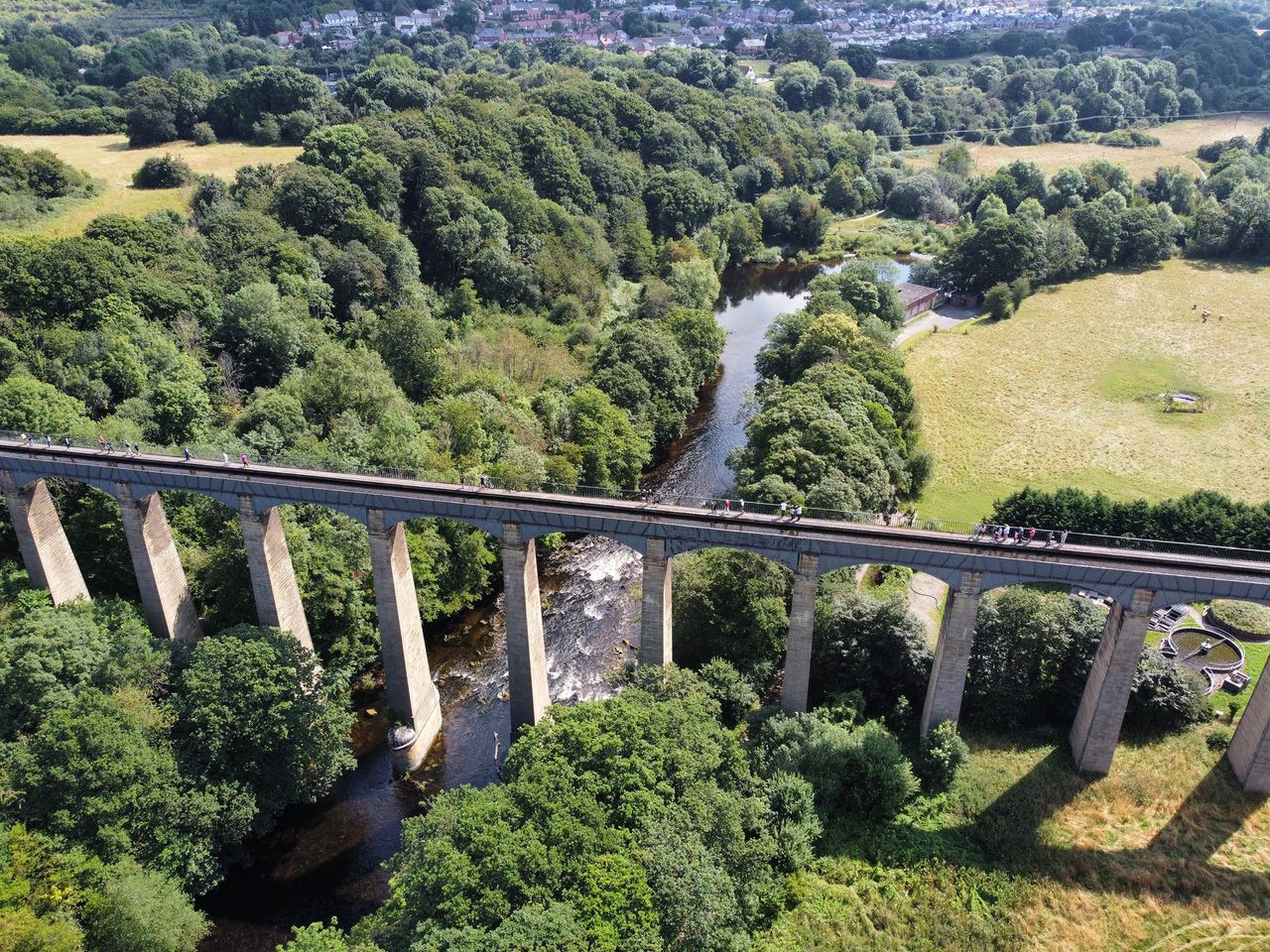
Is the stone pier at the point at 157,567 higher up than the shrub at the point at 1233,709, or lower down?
higher up

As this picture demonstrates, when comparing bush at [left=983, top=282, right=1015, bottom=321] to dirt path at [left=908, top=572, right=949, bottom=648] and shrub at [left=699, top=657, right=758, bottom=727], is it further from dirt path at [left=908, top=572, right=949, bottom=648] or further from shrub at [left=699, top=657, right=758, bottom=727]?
shrub at [left=699, top=657, right=758, bottom=727]

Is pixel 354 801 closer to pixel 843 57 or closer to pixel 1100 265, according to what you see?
pixel 1100 265

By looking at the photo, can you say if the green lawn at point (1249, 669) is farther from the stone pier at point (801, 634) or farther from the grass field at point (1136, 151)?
the grass field at point (1136, 151)

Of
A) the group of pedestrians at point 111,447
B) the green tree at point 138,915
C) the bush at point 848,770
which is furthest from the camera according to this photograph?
the group of pedestrians at point 111,447

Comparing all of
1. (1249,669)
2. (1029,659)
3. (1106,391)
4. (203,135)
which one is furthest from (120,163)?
(1249,669)

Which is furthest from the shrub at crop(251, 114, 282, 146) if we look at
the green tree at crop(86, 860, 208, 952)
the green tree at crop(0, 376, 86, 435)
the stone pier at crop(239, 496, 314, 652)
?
the green tree at crop(86, 860, 208, 952)

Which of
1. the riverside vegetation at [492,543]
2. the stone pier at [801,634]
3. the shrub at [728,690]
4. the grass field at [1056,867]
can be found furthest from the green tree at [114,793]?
the stone pier at [801,634]

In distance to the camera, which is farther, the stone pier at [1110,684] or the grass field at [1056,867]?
the stone pier at [1110,684]
